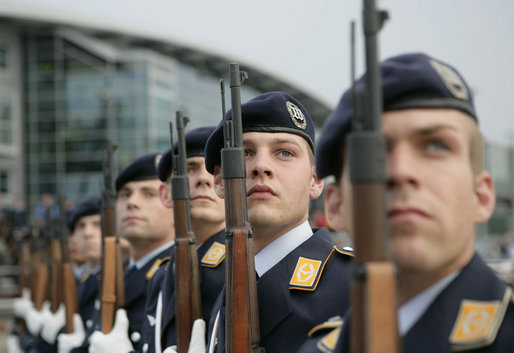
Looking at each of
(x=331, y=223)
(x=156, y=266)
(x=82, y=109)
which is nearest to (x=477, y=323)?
(x=331, y=223)

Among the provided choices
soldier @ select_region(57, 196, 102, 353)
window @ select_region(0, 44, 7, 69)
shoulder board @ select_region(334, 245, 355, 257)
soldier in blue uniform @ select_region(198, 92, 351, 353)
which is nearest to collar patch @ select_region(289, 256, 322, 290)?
soldier in blue uniform @ select_region(198, 92, 351, 353)

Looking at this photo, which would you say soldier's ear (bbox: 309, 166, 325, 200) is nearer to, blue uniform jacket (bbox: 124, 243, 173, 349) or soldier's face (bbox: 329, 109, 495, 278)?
soldier's face (bbox: 329, 109, 495, 278)

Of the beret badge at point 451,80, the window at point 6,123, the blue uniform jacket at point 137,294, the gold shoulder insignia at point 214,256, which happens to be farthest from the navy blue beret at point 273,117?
the window at point 6,123

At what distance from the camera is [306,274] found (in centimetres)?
258

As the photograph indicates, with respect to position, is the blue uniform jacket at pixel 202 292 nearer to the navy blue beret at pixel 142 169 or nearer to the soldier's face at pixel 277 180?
the soldier's face at pixel 277 180

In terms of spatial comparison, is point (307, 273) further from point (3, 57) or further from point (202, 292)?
point (3, 57)

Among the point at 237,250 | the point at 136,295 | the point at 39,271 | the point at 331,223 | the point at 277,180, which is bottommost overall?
the point at 39,271

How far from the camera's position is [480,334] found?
1506 millimetres

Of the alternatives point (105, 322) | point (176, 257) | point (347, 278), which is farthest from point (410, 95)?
point (105, 322)

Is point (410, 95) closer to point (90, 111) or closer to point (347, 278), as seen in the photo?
point (347, 278)

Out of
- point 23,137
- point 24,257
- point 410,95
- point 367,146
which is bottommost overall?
point 24,257

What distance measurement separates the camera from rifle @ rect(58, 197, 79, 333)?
588 centimetres

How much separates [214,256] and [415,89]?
2063 millimetres

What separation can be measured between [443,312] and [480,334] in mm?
93
